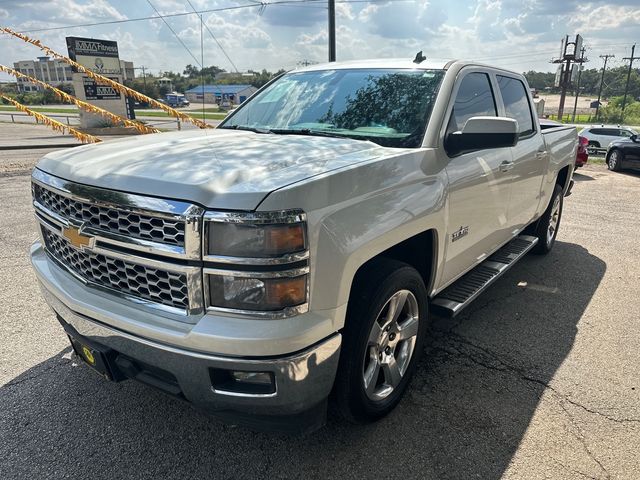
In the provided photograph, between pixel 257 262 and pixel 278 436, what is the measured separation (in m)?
1.25

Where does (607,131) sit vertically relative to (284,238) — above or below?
below

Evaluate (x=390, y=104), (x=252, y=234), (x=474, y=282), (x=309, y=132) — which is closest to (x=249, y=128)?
(x=309, y=132)

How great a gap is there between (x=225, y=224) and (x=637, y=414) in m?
2.67

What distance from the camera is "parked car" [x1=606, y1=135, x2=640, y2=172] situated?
43.8 feet

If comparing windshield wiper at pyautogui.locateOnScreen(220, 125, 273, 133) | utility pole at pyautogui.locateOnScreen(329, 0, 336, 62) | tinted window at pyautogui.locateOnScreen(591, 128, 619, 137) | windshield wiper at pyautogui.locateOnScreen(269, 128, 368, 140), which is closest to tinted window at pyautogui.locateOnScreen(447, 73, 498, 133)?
windshield wiper at pyautogui.locateOnScreen(269, 128, 368, 140)

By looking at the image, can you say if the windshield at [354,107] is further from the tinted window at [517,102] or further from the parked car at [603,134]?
the parked car at [603,134]

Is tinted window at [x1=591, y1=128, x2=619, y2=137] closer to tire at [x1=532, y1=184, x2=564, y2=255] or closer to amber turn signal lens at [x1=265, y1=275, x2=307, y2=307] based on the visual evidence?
tire at [x1=532, y1=184, x2=564, y2=255]

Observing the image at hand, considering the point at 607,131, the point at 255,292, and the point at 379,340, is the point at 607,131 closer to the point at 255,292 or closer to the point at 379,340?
the point at 379,340

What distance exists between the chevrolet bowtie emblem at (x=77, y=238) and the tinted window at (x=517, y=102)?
131 inches

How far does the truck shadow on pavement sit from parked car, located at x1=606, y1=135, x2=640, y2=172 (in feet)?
40.3

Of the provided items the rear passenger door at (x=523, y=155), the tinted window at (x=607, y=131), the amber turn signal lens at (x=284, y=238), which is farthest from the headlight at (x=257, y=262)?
the tinted window at (x=607, y=131)

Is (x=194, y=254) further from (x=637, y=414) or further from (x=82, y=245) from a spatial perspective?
(x=637, y=414)

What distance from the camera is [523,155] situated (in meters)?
4.13

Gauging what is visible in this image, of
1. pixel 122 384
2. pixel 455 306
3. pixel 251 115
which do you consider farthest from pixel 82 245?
pixel 455 306
